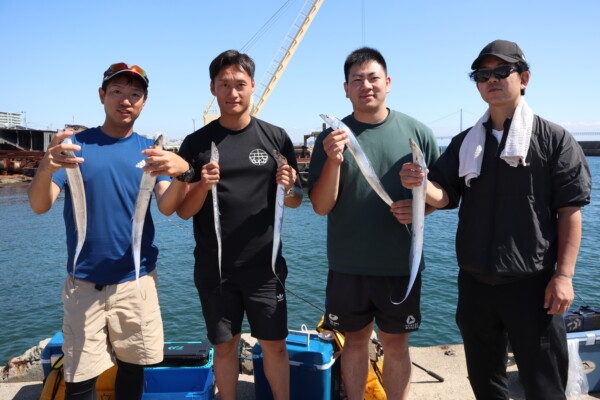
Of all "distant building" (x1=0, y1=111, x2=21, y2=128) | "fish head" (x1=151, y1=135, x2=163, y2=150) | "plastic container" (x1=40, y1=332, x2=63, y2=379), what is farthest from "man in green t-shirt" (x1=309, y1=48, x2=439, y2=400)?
"distant building" (x1=0, y1=111, x2=21, y2=128)

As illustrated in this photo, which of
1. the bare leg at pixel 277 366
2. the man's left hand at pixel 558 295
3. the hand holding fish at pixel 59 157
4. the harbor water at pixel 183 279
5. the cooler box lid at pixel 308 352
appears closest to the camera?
the man's left hand at pixel 558 295

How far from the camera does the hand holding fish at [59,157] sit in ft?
9.04

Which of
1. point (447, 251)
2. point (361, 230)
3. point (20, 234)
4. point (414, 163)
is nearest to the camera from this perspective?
point (414, 163)

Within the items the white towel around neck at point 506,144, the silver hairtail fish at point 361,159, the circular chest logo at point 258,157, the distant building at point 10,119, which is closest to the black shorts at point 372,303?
the silver hairtail fish at point 361,159

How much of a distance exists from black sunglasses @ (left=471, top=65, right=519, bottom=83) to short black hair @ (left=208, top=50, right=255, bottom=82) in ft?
5.48

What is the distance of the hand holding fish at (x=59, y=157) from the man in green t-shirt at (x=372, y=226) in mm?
1706

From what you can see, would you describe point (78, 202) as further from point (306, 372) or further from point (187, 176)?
point (306, 372)

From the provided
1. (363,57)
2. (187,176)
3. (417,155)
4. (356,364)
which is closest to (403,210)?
(417,155)

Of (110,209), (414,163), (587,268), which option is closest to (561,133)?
(414,163)

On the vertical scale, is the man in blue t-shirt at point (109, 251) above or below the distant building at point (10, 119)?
below

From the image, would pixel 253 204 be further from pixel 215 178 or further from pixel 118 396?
pixel 118 396

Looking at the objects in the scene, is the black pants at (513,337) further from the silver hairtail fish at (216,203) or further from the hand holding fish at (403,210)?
the silver hairtail fish at (216,203)

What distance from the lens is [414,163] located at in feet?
9.18

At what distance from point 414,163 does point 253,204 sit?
4.10 ft
